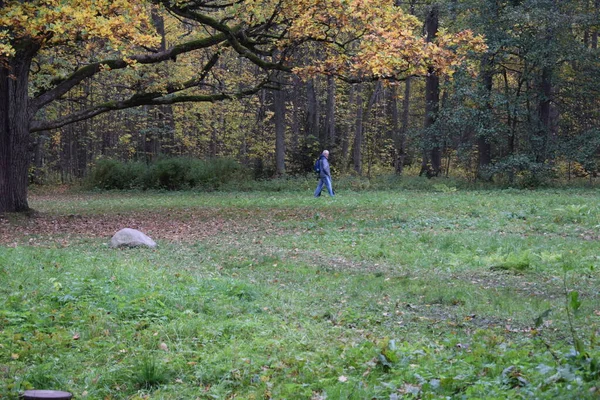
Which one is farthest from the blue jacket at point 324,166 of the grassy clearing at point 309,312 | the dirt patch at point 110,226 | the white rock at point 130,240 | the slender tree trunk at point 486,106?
the white rock at point 130,240

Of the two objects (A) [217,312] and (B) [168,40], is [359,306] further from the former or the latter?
(B) [168,40]

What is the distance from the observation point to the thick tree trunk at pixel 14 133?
1678 centimetres

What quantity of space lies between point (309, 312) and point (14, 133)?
43.5 ft

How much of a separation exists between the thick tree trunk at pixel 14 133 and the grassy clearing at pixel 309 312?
11.0 feet

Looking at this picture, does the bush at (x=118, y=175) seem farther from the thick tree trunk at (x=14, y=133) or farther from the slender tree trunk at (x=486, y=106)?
the slender tree trunk at (x=486, y=106)

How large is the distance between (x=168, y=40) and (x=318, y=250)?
95.7ft

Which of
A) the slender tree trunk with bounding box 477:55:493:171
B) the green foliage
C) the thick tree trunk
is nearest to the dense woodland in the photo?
the slender tree trunk with bounding box 477:55:493:171

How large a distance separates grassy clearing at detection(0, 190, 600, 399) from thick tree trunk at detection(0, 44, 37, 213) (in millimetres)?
3349

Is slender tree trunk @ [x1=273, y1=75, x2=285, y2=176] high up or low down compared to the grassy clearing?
up

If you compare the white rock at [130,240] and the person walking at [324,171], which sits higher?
the person walking at [324,171]

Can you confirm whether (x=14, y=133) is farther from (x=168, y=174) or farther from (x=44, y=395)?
(x=44, y=395)

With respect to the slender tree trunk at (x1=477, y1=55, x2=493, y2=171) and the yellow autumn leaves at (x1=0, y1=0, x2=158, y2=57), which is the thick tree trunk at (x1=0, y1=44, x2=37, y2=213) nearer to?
the yellow autumn leaves at (x1=0, y1=0, x2=158, y2=57)

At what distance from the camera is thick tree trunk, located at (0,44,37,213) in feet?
55.1

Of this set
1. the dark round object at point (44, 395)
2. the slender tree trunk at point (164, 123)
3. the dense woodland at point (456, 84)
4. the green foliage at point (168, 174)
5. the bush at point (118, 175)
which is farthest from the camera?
the bush at point (118, 175)
